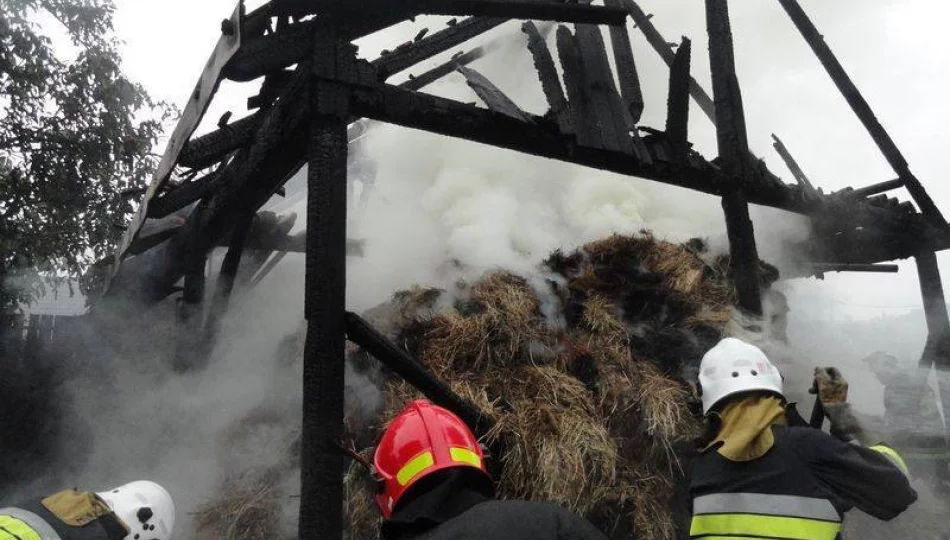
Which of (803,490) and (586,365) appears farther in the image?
(586,365)

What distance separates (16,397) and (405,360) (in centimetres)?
479

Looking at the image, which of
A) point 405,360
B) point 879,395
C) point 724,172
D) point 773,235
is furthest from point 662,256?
point 879,395

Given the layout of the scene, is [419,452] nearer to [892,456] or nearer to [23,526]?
[23,526]

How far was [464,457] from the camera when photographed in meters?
1.78

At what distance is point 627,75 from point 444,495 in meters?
4.09

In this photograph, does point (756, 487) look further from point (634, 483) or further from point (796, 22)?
point (796, 22)

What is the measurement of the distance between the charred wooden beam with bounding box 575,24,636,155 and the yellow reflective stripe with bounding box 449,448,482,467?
2.61 meters

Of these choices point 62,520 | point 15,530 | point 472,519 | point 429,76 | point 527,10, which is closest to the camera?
point 472,519

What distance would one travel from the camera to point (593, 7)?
3.24 metres

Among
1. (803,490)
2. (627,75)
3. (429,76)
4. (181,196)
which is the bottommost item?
(803,490)

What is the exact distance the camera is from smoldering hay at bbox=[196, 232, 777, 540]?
350cm

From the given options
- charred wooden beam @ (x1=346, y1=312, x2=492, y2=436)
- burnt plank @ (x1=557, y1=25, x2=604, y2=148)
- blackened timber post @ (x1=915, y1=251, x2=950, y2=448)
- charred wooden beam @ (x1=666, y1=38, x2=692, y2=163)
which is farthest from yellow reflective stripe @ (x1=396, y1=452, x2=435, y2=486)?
blackened timber post @ (x1=915, y1=251, x2=950, y2=448)

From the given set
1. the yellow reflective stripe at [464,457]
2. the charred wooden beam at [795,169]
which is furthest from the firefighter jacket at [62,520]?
the charred wooden beam at [795,169]

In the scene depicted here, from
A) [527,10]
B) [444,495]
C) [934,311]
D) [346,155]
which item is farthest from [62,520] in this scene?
[934,311]
